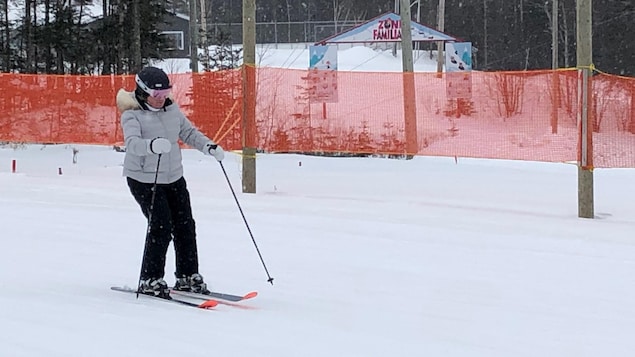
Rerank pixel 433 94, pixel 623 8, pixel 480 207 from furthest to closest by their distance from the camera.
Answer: pixel 623 8 → pixel 433 94 → pixel 480 207

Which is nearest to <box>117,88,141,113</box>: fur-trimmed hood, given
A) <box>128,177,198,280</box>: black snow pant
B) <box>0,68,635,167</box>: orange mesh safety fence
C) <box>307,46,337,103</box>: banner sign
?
<box>128,177,198,280</box>: black snow pant

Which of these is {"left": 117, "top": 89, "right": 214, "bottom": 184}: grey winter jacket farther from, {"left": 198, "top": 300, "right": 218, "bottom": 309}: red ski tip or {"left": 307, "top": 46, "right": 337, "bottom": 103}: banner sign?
{"left": 307, "top": 46, "right": 337, "bottom": 103}: banner sign

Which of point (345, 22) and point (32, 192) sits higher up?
point (345, 22)

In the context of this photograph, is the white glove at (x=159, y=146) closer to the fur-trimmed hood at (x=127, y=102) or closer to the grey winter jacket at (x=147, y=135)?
the grey winter jacket at (x=147, y=135)

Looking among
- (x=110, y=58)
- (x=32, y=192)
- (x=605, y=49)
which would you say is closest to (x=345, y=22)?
(x=605, y=49)

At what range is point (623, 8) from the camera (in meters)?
38.3

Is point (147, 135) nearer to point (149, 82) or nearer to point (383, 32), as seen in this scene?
point (149, 82)

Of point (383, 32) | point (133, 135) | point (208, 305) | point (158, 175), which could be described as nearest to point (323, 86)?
point (158, 175)

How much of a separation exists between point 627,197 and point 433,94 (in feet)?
11.2

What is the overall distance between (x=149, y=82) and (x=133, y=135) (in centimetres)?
37

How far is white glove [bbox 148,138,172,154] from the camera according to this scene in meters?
5.84

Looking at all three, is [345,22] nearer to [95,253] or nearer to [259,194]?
[259,194]

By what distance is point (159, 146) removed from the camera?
5.84 meters

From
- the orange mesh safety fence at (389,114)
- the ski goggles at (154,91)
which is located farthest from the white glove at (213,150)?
the orange mesh safety fence at (389,114)
